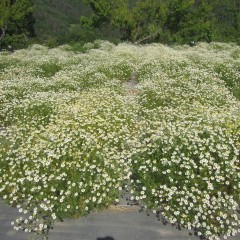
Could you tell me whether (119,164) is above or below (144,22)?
below

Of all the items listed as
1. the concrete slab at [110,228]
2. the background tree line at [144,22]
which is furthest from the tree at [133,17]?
the concrete slab at [110,228]

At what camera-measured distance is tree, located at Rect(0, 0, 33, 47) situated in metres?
33.5

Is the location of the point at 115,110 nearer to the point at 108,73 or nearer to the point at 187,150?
the point at 187,150

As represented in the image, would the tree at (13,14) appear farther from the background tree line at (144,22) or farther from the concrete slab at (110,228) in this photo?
the concrete slab at (110,228)

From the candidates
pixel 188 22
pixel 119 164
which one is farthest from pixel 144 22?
pixel 119 164

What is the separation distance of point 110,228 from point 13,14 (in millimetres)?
35757

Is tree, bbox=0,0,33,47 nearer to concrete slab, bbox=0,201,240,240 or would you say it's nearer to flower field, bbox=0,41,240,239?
flower field, bbox=0,41,240,239

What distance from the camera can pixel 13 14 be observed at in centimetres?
3553

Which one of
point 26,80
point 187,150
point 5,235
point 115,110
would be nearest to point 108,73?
point 26,80

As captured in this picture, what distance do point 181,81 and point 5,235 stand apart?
31.3 feet

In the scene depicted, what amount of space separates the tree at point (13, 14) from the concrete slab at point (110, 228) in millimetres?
32748

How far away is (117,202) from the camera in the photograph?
246 inches

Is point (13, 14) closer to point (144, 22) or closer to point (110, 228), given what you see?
point (144, 22)

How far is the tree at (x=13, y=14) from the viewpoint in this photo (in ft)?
110
